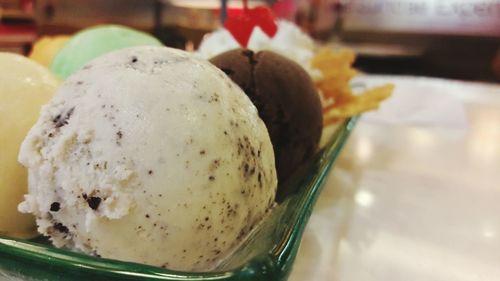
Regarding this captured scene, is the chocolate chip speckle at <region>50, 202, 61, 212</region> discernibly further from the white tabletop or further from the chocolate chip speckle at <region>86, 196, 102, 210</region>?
the white tabletop

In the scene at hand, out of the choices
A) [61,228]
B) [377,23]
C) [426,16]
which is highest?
[61,228]

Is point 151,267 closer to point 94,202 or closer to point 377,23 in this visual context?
point 94,202

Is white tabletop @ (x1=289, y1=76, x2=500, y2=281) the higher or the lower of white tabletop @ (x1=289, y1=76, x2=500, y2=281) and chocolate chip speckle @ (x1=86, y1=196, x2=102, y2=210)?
the lower

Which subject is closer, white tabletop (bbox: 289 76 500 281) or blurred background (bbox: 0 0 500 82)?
white tabletop (bbox: 289 76 500 281)

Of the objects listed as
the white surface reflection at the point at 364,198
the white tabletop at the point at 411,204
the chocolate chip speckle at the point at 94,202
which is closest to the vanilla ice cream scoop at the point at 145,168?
the chocolate chip speckle at the point at 94,202

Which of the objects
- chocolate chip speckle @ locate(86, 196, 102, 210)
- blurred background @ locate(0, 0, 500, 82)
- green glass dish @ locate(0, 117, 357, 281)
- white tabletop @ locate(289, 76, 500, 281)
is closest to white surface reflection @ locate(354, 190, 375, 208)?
white tabletop @ locate(289, 76, 500, 281)

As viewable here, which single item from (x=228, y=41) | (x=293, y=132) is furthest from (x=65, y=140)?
(x=228, y=41)

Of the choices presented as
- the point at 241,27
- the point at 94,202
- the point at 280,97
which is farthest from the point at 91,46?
the point at 94,202

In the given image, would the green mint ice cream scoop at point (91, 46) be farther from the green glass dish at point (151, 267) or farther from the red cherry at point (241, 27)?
the green glass dish at point (151, 267)
